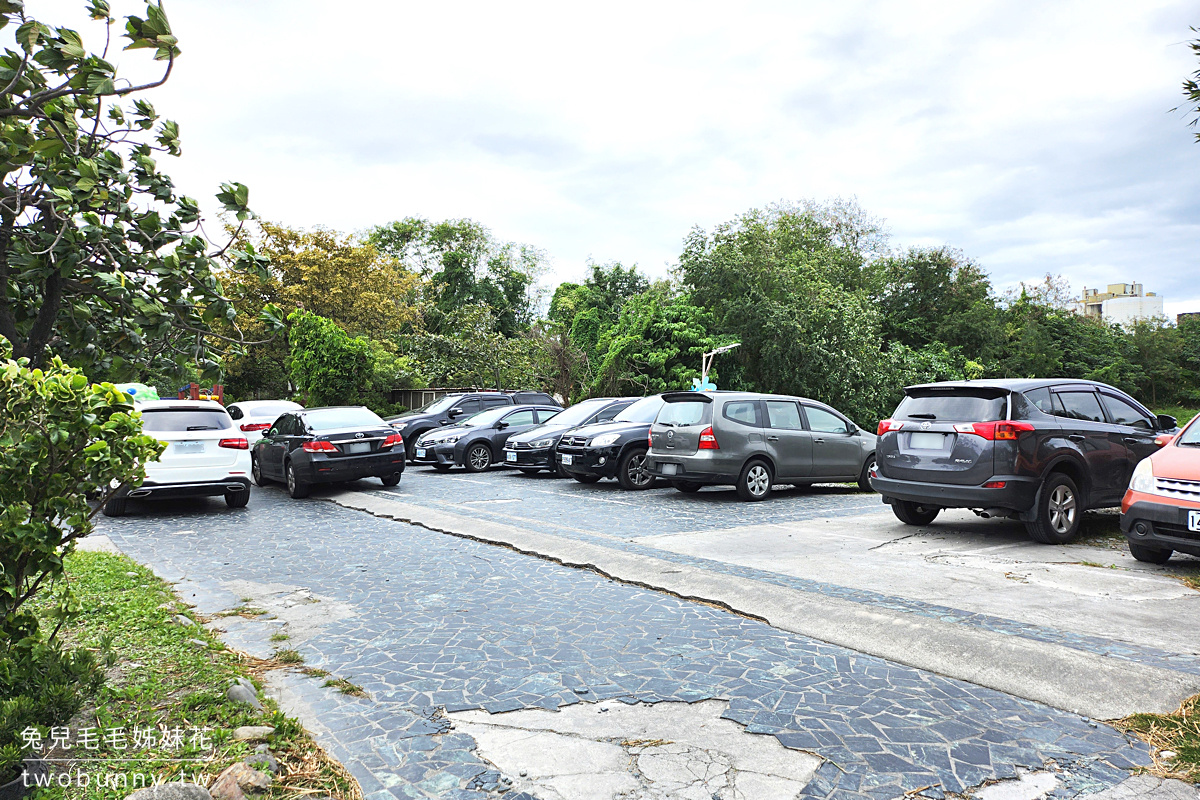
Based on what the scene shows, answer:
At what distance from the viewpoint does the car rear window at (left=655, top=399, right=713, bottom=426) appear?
1278cm

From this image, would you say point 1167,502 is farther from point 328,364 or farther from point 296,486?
point 328,364

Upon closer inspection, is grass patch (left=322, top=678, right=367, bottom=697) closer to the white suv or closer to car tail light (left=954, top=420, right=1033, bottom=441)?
car tail light (left=954, top=420, right=1033, bottom=441)

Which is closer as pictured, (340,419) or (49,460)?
(49,460)

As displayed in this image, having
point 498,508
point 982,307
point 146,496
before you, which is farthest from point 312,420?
point 982,307

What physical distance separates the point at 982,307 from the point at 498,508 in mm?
45770

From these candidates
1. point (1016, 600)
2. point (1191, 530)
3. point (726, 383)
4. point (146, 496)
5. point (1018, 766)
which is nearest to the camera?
point (1018, 766)

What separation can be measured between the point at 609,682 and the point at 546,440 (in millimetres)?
12565

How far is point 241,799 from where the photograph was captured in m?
3.07

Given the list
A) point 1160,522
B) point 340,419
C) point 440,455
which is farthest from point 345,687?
point 440,455

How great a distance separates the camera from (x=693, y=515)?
1144 cm

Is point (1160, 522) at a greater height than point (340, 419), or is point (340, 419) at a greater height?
point (340, 419)

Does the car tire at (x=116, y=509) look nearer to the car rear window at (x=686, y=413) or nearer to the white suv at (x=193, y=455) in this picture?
the white suv at (x=193, y=455)

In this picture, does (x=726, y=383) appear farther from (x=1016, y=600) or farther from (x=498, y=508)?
(x=1016, y=600)

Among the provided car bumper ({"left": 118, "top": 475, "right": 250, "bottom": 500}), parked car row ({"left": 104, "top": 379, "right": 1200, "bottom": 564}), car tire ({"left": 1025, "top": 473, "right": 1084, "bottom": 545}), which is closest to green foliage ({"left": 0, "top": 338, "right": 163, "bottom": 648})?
parked car row ({"left": 104, "top": 379, "right": 1200, "bottom": 564})
